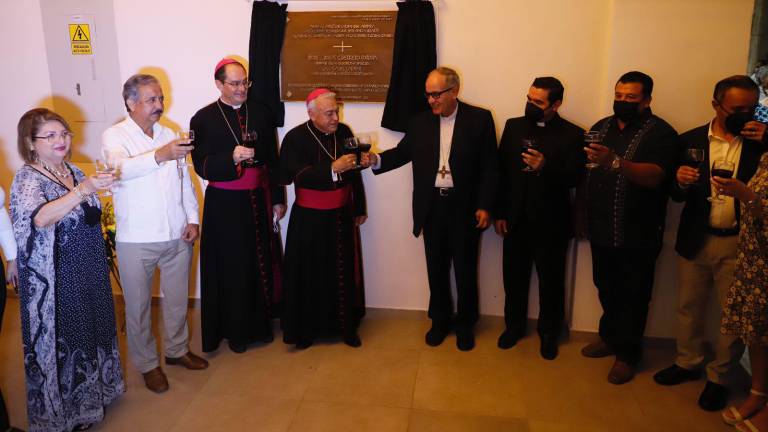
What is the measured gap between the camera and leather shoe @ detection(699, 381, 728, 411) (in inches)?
125

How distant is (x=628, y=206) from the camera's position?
10.9 ft

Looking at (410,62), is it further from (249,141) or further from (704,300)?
(704,300)

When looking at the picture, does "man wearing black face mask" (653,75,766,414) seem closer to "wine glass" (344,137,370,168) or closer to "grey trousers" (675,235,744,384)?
"grey trousers" (675,235,744,384)

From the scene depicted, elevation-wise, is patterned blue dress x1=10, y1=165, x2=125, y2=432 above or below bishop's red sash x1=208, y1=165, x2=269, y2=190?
below

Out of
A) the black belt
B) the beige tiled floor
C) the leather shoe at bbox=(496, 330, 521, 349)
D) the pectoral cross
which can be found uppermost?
the pectoral cross

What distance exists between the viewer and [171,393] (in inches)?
133

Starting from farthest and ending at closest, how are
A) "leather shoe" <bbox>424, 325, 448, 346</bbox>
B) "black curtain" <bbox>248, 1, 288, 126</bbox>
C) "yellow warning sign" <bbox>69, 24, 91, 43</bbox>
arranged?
"yellow warning sign" <bbox>69, 24, 91, 43</bbox> → "black curtain" <bbox>248, 1, 288, 126</bbox> → "leather shoe" <bbox>424, 325, 448, 346</bbox>

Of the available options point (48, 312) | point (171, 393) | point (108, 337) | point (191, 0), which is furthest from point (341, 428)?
point (191, 0)

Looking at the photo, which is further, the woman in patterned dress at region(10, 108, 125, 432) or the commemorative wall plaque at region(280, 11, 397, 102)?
the commemorative wall plaque at region(280, 11, 397, 102)

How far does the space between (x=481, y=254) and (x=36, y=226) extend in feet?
9.31

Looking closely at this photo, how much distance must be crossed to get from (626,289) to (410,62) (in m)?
2.05

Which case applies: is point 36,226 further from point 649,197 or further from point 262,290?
point 649,197

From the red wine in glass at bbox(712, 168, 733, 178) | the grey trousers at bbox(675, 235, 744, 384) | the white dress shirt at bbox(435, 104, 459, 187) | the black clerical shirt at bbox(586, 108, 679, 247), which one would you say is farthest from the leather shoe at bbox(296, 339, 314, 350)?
the red wine in glass at bbox(712, 168, 733, 178)

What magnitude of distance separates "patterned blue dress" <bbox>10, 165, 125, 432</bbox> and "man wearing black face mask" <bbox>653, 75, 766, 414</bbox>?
3124mm
